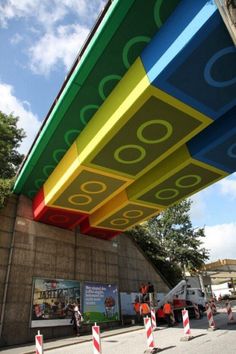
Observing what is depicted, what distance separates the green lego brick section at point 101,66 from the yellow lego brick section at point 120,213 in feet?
16.9

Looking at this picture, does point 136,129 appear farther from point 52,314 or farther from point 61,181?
point 52,314

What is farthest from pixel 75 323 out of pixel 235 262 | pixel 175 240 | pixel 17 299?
pixel 235 262

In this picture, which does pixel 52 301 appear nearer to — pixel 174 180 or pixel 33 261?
pixel 33 261

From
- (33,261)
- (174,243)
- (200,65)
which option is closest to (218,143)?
(200,65)

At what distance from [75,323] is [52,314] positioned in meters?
1.48

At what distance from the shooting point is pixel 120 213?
63.5ft

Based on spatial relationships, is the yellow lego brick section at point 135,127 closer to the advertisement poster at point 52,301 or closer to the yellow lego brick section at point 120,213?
the yellow lego brick section at point 120,213

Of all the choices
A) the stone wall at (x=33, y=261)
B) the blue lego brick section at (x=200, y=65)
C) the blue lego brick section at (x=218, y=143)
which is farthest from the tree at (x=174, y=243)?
the blue lego brick section at (x=200, y=65)

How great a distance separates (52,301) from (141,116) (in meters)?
13.0

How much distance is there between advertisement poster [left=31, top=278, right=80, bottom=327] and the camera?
16922 mm

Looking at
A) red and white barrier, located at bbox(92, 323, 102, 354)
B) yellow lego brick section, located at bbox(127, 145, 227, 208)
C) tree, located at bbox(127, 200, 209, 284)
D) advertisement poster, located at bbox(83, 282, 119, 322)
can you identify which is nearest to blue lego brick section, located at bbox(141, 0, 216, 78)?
yellow lego brick section, located at bbox(127, 145, 227, 208)

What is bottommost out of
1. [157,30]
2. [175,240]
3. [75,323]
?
[75,323]

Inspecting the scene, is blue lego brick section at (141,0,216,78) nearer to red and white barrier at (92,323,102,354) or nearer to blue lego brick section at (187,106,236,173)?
blue lego brick section at (187,106,236,173)

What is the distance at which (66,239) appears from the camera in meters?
20.4
